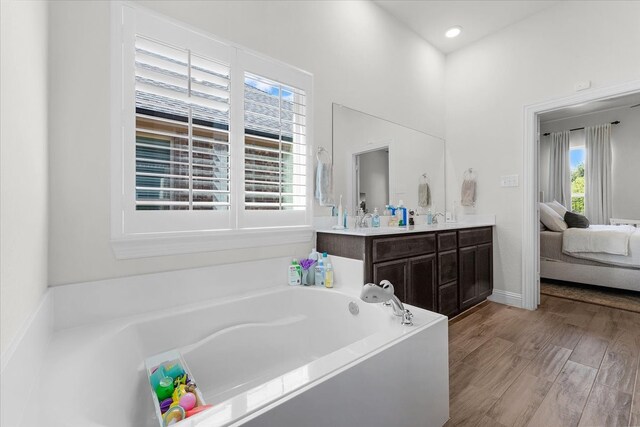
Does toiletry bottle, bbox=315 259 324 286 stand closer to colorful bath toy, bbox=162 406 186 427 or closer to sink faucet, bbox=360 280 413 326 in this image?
sink faucet, bbox=360 280 413 326

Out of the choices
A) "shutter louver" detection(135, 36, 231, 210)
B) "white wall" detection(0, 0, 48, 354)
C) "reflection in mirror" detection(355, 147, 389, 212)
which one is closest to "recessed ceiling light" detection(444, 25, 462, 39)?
"reflection in mirror" detection(355, 147, 389, 212)

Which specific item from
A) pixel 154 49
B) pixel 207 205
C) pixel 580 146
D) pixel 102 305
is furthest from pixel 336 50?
pixel 580 146

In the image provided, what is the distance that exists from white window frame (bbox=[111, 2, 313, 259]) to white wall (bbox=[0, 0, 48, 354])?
0.27 m

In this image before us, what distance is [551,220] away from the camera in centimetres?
373

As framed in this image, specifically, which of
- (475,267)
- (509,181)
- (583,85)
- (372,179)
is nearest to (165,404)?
(372,179)

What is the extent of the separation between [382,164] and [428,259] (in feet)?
3.14

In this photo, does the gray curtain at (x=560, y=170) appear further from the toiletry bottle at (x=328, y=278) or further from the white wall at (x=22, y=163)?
the white wall at (x=22, y=163)

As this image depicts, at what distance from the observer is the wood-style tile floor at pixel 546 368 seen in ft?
4.66

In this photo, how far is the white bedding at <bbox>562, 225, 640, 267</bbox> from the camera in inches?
120

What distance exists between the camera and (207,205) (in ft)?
5.44

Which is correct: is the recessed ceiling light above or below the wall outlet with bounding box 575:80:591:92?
above

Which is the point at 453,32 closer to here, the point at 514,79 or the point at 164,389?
the point at 514,79

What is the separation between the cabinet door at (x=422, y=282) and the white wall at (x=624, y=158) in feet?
15.7

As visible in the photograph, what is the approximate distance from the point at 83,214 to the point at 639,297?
4888mm
